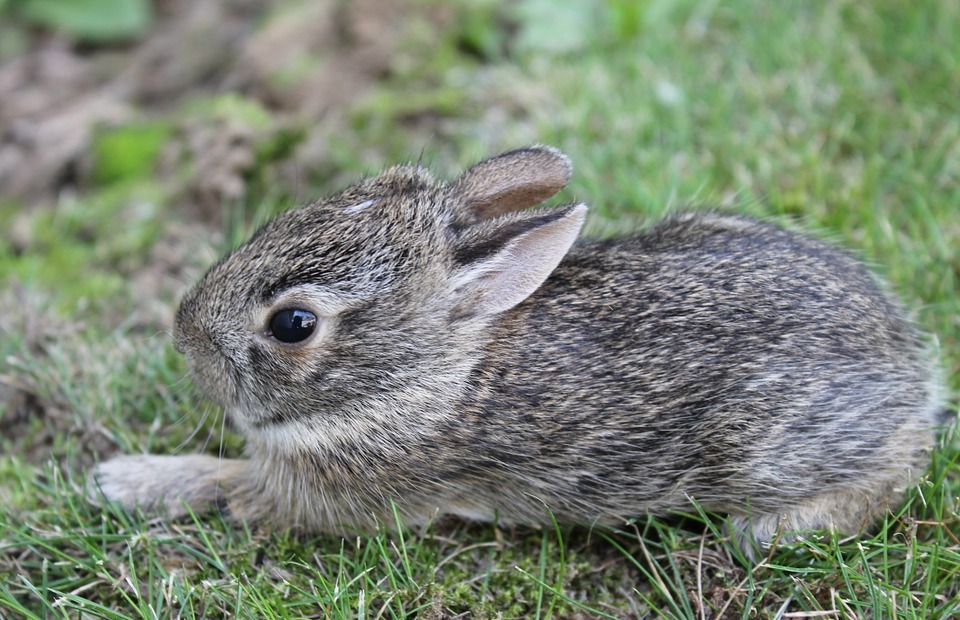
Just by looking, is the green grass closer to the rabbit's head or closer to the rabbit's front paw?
the rabbit's front paw

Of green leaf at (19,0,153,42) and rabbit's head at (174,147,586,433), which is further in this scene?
green leaf at (19,0,153,42)

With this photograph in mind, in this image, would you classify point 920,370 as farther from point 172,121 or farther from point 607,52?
point 172,121

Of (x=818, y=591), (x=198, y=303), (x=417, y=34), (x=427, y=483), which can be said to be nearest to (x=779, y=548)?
(x=818, y=591)

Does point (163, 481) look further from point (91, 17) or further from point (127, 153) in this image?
point (91, 17)

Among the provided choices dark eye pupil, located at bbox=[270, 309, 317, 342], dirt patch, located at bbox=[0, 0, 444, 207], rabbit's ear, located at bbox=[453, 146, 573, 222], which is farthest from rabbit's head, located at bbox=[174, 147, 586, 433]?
dirt patch, located at bbox=[0, 0, 444, 207]

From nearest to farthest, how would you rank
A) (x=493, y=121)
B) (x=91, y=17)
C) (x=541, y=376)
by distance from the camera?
1. (x=541, y=376)
2. (x=493, y=121)
3. (x=91, y=17)

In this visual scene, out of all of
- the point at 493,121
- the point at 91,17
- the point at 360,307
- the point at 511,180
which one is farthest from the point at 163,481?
the point at 91,17

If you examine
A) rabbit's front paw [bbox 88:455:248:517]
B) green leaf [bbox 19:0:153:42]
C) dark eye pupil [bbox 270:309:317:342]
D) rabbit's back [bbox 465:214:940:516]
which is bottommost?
rabbit's front paw [bbox 88:455:248:517]

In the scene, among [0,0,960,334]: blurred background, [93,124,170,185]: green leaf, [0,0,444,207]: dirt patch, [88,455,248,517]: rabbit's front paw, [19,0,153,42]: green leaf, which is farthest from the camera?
[19,0,153,42]: green leaf
